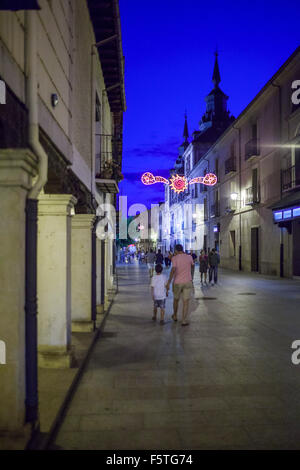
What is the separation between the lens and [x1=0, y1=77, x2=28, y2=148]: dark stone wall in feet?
10.5

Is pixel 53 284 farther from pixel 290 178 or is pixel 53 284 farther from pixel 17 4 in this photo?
pixel 290 178

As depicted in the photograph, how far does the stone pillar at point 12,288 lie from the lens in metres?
3.33

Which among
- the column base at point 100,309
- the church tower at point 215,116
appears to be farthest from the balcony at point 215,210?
the column base at point 100,309

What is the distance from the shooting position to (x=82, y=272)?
794 centimetres

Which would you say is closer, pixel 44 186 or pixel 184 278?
pixel 44 186

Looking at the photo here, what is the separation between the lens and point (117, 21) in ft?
30.2

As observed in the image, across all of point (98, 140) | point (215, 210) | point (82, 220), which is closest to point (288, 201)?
point (98, 140)

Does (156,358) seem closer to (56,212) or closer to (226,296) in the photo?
(56,212)

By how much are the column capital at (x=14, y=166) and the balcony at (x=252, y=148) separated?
76.9ft

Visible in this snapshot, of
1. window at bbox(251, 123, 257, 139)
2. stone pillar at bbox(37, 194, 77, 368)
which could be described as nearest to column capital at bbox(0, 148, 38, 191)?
stone pillar at bbox(37, 194, 77, 368)

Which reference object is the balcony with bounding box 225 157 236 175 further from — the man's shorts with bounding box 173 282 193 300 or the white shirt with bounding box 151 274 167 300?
the man's shorts with bounding box 173 282 193 300

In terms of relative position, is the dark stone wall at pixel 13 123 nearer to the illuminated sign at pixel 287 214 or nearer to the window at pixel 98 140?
the window at pixel 98 140

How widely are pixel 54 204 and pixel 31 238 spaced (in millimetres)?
1982
